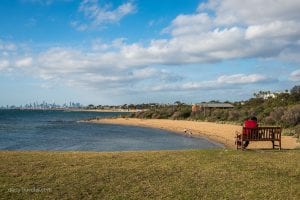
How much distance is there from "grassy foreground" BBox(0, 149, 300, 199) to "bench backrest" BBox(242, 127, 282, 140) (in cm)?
356

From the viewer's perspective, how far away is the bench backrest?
17.3 metres

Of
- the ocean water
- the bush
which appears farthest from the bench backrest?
the bush

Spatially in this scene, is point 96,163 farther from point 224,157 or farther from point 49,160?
point 224,157

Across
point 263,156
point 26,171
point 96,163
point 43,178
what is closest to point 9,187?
point 43,178

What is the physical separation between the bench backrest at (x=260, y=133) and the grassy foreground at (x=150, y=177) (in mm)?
3555

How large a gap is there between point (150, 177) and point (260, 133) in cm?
861

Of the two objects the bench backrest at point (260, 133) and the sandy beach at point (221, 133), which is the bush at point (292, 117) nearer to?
the sandy beach at point (221, 133)

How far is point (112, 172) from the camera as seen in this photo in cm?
1084

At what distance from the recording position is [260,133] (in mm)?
17578

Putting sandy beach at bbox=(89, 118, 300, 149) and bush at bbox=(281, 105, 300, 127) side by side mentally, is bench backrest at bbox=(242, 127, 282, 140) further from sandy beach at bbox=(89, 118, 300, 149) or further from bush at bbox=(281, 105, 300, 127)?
bush at bbox=(281, 105, 300, 127)

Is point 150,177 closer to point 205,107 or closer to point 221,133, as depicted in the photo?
point 221,133

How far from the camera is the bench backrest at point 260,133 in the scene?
56.9 feet

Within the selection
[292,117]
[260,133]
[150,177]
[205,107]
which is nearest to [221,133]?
[292,117]

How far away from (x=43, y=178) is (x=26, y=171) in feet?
3.44
